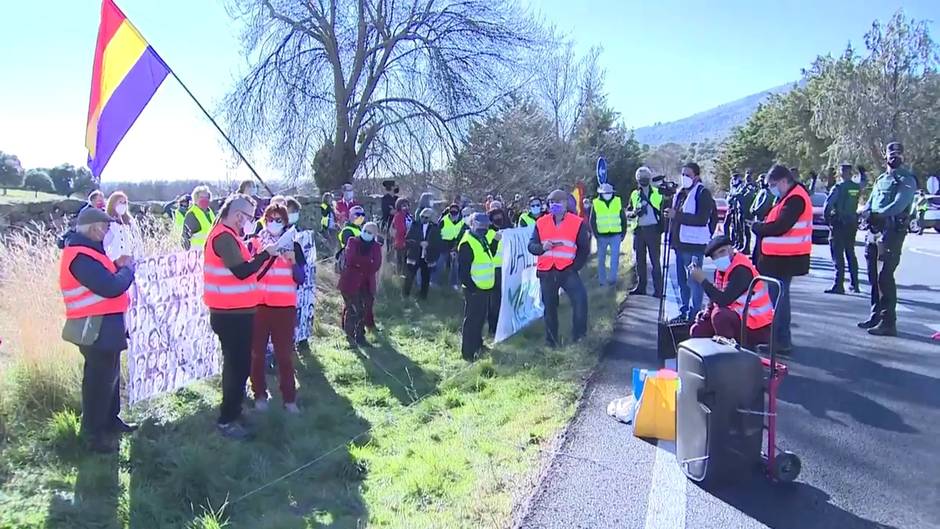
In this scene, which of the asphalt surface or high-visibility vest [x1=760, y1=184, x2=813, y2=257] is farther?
high-visibility vest [x1=760, y1=184, x2=813, y2=257]

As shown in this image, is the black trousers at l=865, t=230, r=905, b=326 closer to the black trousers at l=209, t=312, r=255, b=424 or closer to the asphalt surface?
the asphalt surface

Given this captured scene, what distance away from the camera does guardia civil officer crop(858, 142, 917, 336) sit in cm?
805

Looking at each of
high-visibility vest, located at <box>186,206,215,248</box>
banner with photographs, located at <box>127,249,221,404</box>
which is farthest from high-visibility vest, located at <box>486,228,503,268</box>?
high-visibility vest, located at <box>186,206,215,248</box>

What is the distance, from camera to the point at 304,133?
73.7ft

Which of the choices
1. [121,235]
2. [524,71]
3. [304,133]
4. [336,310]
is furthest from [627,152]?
[121,235]

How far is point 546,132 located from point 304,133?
9.72 meters

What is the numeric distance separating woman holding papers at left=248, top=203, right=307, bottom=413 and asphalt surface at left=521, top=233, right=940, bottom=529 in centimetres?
276

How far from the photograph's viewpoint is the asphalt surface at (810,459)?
3988mm

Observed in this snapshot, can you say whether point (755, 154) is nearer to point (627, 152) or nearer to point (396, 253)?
point (627, 152)

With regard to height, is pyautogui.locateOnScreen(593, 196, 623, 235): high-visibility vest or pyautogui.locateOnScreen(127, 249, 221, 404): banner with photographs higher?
pyautogui.locateOnScreen(593, 196, 623, 235): high-visibility vest

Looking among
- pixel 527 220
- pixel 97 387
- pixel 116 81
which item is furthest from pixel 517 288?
pixel 97 387

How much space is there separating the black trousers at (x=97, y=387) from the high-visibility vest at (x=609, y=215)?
27.5 ft

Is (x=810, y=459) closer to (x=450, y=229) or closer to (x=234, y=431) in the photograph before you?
(x=234, y=431)

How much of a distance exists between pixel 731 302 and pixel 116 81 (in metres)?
5.90
